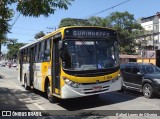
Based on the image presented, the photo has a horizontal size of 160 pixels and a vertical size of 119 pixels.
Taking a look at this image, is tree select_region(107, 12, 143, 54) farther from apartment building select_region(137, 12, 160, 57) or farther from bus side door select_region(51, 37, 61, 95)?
bus side door select_region(51, 37, 61, 95)

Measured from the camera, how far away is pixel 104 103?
13.9m

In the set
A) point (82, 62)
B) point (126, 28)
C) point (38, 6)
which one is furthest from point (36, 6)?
point (126, 28)

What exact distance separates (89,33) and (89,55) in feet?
3.19

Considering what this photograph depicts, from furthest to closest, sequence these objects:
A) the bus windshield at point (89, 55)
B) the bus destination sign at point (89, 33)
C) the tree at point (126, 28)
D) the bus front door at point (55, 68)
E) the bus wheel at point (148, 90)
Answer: the tree at point (126, 28)
the bus wheel at point (148, 90)
the bus front door at point (55, 68)
the bus destination sign at point (89, 33)
the bus windshield at point (89, 55)

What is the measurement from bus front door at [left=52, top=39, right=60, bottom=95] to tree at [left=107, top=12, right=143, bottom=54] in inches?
2364

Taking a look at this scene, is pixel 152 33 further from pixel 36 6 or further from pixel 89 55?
pixel 36 6

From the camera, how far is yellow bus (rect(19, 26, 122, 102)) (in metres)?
12.6

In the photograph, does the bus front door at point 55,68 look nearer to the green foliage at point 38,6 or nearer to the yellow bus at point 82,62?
the yellow bus at point 82,62

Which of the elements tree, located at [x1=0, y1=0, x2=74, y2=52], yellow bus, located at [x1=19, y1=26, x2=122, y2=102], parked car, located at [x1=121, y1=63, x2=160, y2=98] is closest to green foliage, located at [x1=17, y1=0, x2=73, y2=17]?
tree, located at [x1=0, y1=0, x2=74, y2=52]

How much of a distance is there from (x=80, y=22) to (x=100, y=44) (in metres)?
64.4

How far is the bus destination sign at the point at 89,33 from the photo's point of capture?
42.9ft

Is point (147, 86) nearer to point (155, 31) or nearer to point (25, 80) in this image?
point (25, 80)

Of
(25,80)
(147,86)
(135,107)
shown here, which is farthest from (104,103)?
(25,80)

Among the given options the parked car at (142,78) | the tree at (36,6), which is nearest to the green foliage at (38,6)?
the tree at (36,6)
